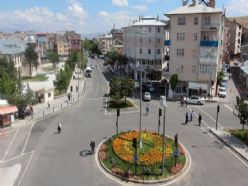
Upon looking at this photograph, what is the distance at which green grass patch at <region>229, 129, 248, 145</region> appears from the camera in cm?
3156

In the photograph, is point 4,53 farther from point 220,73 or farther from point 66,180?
point 66,180

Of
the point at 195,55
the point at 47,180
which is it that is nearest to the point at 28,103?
the point at 47,180

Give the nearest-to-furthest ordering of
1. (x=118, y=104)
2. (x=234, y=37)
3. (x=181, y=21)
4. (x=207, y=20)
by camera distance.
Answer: (x=118, y=104), (x=207, y=20), (x=181, y=21), (x=234, y=37)

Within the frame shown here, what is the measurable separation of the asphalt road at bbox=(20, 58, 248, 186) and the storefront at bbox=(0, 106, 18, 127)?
3.18 metres

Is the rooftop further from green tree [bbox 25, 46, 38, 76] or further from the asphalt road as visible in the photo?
green tree [bbox 25, 46, 38, 76]

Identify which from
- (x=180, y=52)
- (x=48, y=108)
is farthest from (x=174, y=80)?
(x=48, y=108)

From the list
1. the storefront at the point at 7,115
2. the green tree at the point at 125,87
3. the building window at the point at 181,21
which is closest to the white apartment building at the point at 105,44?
the building window at the point at 181,21

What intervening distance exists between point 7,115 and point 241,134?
2612 centimetres

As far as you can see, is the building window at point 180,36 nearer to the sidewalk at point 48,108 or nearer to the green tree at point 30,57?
the sidewalk at point 48,108

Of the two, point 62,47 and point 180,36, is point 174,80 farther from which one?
point 62,47

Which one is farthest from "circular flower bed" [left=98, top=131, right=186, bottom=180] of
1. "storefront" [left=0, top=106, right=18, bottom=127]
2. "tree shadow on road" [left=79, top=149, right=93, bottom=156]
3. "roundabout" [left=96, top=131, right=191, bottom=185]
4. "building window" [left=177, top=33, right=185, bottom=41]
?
"building window" [left=177, top=33, right=185, bottom=41]

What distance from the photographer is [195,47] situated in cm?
5391

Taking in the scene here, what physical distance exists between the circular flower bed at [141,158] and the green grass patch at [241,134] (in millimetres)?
7219

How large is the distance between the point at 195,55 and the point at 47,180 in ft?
124
